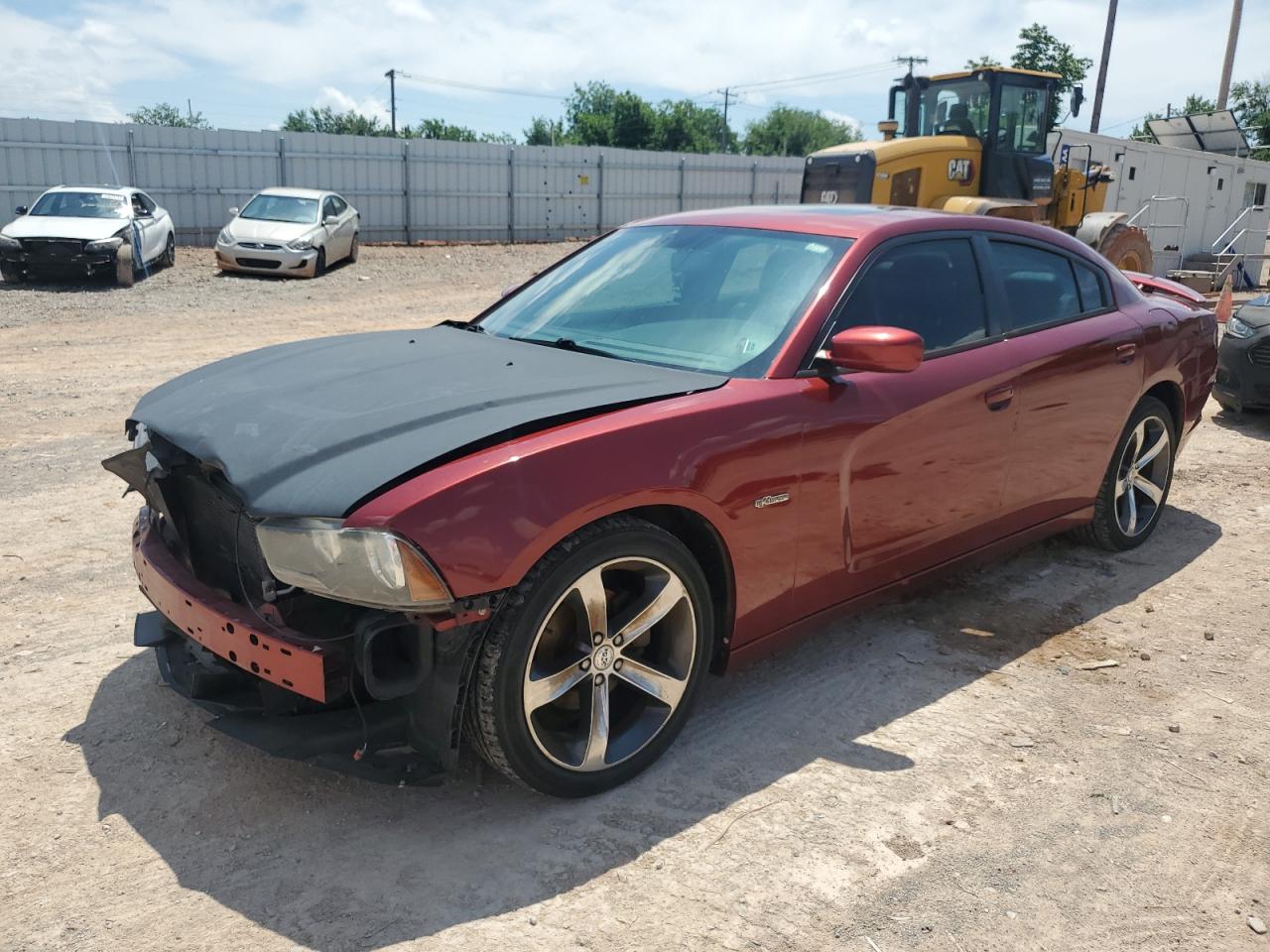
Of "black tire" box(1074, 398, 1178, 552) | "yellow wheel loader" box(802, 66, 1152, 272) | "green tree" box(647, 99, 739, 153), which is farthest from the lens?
"green tree" box(647, 99, 739, 153)

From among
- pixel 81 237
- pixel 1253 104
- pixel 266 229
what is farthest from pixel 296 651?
pixel 1253 104

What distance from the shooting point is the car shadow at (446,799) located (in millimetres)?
2678

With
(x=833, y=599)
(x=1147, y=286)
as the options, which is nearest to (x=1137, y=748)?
(x=833, y=599)

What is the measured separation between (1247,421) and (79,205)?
53.1 ft

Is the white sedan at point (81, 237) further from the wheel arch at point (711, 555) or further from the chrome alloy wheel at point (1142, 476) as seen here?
the wheel arch at point (711, 555)

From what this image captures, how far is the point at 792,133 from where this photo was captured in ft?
243

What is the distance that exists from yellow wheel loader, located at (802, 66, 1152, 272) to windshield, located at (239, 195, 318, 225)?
920 centimetres

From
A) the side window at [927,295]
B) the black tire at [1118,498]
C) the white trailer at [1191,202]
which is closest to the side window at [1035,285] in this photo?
the side window at [927,295]

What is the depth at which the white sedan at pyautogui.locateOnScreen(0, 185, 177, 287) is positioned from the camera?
1551cm

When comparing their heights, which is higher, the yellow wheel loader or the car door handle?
the yellow wheel loader

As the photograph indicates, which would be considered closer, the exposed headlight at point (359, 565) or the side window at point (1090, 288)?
the exposed headlight at point (359, 565)

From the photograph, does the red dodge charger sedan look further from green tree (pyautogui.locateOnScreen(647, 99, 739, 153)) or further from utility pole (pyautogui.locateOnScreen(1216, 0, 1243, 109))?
green tree (pyautogui.locateOnScreen(647, 99, 739, 153))

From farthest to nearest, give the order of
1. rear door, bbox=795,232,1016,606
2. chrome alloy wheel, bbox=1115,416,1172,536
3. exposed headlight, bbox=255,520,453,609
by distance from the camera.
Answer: chrome alloy wheel, bbox=1115,416,1172,536, rear door, bbox=795,232,1016,606, exposed headlight, bbox=255,520,453,609

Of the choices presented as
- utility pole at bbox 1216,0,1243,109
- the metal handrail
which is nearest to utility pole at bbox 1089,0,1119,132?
utility pole at bbox 1216,0,1243,109
